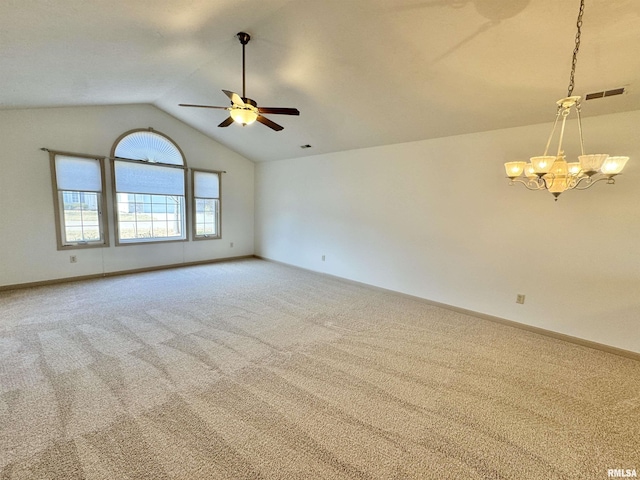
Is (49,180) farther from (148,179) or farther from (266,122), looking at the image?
(266,122)

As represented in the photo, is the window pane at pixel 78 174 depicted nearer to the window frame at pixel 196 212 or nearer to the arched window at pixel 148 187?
the arched window at pixel 148 187

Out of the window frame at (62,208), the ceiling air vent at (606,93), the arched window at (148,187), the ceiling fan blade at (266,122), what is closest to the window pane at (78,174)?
the window frame at (62,208)

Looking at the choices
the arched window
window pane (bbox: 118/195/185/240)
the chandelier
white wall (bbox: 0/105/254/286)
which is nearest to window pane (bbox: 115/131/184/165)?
the arched window

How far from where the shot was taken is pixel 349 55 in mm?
2992

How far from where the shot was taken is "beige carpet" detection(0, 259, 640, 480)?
5.35 feet

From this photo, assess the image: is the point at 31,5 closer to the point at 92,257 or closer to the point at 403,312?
the point at 92,257

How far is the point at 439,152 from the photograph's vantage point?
4.13 m

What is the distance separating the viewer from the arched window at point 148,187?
210 inches

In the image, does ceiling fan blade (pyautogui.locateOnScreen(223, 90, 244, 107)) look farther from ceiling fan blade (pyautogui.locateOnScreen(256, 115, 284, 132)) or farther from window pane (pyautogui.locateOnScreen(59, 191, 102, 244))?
window pane (pyautogui.locateOnScreen(59, 191, 102, 244))

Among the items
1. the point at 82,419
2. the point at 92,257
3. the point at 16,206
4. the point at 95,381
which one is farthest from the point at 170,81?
the point at 82,419

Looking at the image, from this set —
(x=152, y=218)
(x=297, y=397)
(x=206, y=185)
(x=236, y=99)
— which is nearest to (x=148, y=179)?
(x=152, y=218)

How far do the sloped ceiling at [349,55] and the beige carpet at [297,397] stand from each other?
2.79 meters

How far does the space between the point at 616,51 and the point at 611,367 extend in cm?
293

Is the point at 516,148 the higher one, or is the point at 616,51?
the point at 616,51
